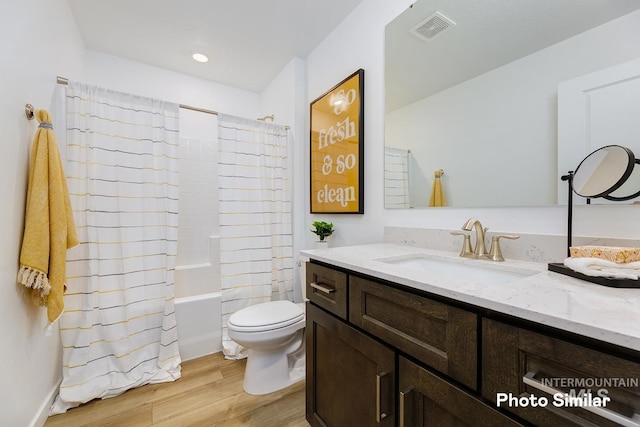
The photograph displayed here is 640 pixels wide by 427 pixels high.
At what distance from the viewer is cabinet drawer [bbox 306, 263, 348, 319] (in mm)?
995

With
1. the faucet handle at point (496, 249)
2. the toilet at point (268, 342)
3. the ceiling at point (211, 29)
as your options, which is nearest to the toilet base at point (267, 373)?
the toilet at point (268, 342)

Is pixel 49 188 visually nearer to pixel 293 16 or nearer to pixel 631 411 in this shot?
pixel 293 16

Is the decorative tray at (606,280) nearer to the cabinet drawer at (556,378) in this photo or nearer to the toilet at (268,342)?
the cabinet drawer at (556,378)

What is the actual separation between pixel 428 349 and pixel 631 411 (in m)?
0.35

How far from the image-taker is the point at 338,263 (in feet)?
3.34

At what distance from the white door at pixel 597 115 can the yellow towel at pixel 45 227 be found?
215 centimetres

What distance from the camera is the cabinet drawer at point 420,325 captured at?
1.96 feet

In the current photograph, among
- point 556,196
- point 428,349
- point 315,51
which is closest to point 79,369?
point 428,349

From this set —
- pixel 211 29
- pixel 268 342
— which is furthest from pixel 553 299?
pixel 211 29

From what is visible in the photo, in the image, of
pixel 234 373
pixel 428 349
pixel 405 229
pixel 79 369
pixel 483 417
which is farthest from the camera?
pixel 234 373

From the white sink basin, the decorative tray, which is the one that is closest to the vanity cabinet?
the white sink basin

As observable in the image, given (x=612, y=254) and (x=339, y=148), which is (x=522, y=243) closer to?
(x=612, y=254)

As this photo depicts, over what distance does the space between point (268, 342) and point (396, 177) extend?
124 cm

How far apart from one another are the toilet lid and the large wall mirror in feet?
3.15
